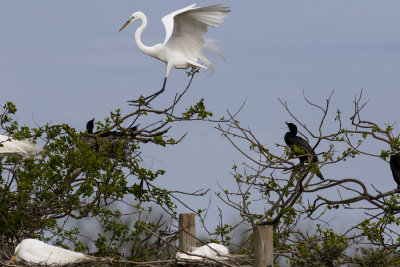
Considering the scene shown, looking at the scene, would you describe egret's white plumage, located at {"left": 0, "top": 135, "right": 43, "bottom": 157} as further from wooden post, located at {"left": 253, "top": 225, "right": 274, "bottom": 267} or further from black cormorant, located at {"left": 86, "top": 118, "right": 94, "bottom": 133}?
wooden post, located at {"left": 253, "top": 225, "right": 274, "bottom": 267}

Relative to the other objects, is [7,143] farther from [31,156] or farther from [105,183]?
[105,183]

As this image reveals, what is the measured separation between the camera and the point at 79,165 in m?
8.30

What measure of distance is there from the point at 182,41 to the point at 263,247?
511 centimetres

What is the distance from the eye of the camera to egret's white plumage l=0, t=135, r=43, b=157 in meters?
8.72

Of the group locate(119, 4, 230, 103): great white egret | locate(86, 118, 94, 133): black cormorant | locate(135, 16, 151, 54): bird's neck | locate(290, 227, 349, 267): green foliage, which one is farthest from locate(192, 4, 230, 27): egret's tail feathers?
locate(290, 227, 349, 267): green foliage

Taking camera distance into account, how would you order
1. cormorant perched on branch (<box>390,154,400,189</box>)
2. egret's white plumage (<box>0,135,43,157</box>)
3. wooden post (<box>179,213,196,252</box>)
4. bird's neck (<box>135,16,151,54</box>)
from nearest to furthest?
wooden post (<box>179,213,196,252</box>) < egret's white plumage (<box>0,135,43,157</box>) < cormorant perched on branch (<box>390,154,400,189</box>) < bird's neck (<box>135,16,151,54</box>)

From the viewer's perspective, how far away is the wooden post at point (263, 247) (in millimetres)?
6434

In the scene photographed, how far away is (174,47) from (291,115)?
376 centimetres

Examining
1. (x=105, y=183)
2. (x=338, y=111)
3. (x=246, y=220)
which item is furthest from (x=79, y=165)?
(x=338, y=111)

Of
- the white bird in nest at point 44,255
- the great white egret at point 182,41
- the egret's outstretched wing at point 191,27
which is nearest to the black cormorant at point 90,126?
the great white egret at point 182,41

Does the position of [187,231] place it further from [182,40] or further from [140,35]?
[140,35]

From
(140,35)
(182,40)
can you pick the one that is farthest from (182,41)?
(140,35)

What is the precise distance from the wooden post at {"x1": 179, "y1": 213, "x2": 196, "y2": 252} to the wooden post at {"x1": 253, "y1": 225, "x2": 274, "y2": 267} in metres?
1.38

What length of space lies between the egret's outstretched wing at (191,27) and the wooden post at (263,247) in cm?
409
